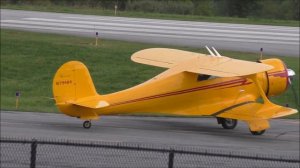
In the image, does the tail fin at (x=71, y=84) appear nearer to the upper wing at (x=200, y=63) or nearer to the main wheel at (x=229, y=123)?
the upper wing at (x=200, y=63)

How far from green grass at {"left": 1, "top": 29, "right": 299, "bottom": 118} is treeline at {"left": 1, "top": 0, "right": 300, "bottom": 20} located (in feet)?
70.3

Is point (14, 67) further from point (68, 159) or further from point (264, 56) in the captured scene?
point (68, 159)

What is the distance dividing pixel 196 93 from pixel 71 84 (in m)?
3.63

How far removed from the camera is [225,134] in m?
23.1

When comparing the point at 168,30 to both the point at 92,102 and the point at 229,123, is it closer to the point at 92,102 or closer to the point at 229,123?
the point at 229,123

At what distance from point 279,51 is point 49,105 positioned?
12286mm

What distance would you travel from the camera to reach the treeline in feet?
195

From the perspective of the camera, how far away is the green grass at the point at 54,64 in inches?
1171

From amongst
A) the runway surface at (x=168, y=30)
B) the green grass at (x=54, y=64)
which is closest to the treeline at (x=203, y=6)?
the runway surface at (x=168, y=30)

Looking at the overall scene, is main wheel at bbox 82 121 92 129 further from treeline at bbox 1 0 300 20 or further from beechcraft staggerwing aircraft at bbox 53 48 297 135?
treeline at bbox 1 0 300 20

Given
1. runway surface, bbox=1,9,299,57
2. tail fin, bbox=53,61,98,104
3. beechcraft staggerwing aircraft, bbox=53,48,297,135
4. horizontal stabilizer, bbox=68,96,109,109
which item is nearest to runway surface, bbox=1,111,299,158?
beechcraft staggerwing aircraft, bbox=53,48,297,135

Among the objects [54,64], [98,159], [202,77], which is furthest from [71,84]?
[54,64]

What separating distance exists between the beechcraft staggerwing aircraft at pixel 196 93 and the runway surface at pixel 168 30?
38.7ft

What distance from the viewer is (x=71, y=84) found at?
22.1 m
